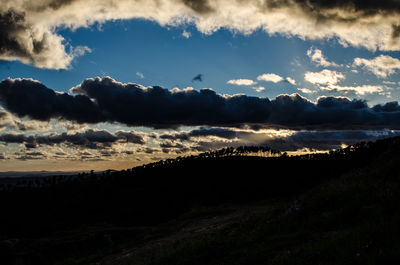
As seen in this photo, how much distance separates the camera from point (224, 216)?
185 feet

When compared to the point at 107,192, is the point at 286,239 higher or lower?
higher

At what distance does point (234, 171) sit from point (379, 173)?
149 metres

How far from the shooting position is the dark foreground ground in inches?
555

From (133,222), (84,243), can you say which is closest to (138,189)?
(133,222)

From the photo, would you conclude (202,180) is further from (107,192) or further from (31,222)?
(31,222)

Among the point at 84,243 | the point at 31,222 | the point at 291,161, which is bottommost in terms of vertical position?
the point at 31,222

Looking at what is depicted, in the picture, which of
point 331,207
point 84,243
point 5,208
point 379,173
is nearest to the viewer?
point 331,207

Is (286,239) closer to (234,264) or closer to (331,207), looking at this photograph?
(234,264)

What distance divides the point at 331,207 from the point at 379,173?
40.0 feet

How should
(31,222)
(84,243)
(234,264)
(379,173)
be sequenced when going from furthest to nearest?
(31,222) → (84,243) → (379,173) → (234,264)

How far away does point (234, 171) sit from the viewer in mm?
176625

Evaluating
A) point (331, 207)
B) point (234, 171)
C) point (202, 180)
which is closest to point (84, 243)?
point (331, 207)

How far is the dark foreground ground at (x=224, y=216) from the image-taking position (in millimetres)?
14109

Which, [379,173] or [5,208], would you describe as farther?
[5,208]
